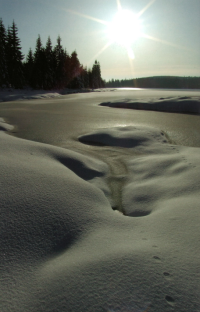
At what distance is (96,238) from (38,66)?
26.8 metres

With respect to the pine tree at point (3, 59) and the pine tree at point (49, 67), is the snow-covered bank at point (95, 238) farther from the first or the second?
the pine tree at point (49, 67)

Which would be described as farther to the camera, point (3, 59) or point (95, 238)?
point (3, 59)

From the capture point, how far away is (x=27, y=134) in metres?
3.62

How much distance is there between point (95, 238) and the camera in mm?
1021

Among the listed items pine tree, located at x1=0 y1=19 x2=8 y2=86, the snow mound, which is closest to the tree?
pine tree, located at x1=0 y1=19 x2=8 y2=86

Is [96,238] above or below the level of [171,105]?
below

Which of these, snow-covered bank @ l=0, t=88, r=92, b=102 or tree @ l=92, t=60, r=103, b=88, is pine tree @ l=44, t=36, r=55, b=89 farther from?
tree @ l=92, t=60, r=103, b=88

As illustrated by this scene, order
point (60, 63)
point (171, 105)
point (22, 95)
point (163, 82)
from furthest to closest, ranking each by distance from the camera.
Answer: point (163, 82) < point (60, 63) < point (22, 95) < point (171, 105)

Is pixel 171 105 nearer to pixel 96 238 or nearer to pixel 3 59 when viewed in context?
pixel 96 238

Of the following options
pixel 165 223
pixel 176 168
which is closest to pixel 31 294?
pixel 165 223

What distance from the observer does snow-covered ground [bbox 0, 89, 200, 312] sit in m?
0.67

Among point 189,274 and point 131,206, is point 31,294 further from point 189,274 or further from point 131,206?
point 131,206

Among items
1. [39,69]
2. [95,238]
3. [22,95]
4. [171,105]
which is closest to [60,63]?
A: [39,69]

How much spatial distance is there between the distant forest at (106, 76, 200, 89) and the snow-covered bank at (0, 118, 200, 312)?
2570 inches
